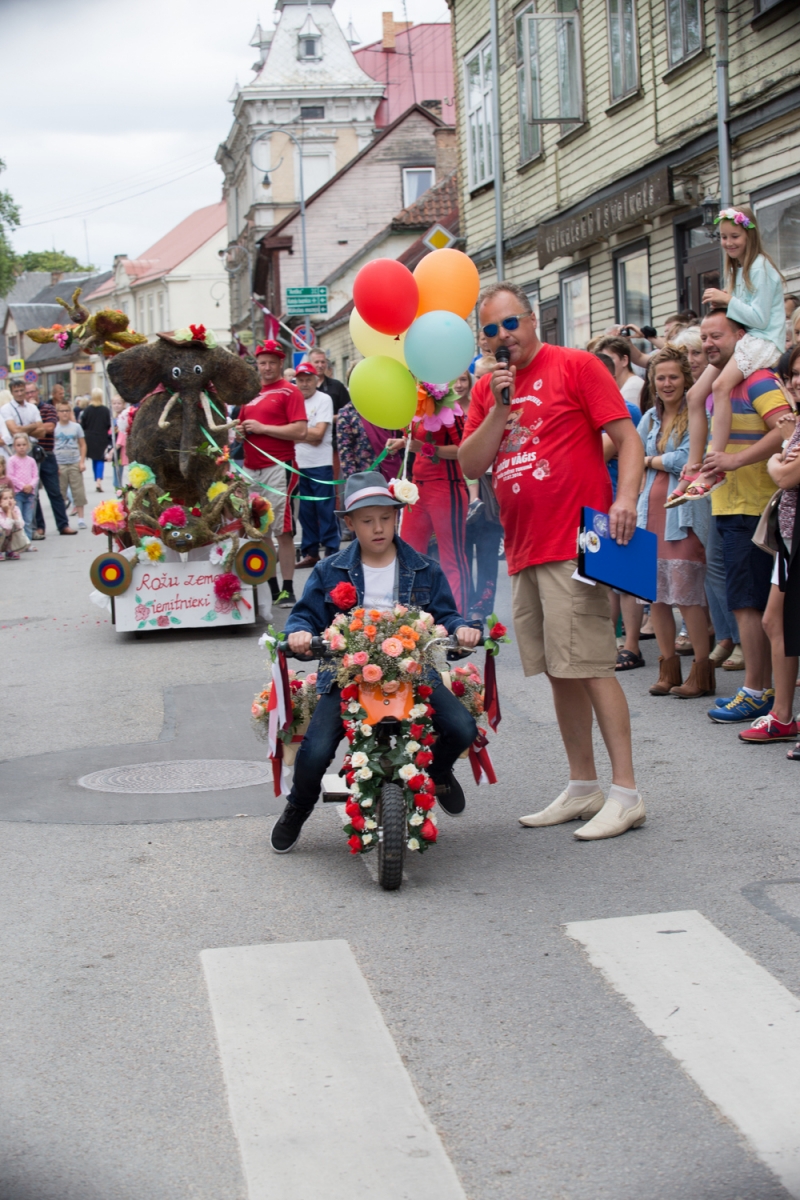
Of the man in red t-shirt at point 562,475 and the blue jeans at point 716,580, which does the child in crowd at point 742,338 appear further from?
the man in red t-shirt at point 562,475

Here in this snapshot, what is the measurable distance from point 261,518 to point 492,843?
6536 millimetres

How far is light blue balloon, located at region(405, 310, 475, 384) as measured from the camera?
7305 mm

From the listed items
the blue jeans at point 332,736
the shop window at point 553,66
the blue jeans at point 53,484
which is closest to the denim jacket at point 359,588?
the blue jeans at point 332,736

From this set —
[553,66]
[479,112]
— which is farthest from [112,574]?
[479,112]

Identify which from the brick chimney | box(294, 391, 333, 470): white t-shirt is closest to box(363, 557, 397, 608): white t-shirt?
box(294, 391, 333, 470): white t-shirt

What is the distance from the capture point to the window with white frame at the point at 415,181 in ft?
176

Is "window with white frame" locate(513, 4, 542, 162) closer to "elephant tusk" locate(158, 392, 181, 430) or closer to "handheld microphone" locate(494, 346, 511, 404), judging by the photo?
"elephant tusk" locate(158, 392, 181, 430)

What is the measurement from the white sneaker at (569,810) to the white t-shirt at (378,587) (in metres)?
1.09

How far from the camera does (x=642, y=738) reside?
7.50 metres

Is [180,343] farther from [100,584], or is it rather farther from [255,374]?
[100,584]

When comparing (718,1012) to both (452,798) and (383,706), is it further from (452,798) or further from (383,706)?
(452,798)

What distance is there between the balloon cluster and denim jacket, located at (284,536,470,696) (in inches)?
74.5

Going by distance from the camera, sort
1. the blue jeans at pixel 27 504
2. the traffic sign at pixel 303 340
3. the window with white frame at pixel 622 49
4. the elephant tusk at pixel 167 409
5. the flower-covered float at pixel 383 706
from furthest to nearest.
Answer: the blue jeans at pixel 27 504
the window with white frame at pixel 622 49
the traffic sign at pixel 303 340
the elephant tusk at pixel 167 409
the flower-covered float at pixel 383 706

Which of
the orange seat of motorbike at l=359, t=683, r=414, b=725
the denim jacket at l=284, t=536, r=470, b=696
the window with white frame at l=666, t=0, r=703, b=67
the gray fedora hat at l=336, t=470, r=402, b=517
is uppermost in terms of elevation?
the window with white frame at l=666, t=0, r=703, b=67
